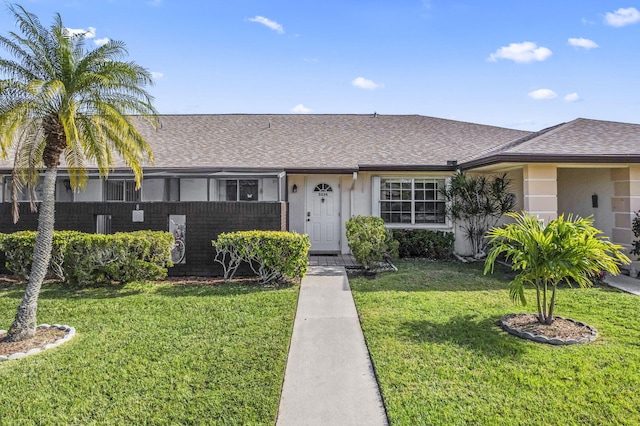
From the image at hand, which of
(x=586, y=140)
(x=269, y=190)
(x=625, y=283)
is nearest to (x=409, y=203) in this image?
(x=269, y=190)

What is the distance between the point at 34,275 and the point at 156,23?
7917 mm

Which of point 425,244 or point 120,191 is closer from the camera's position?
point 425,244

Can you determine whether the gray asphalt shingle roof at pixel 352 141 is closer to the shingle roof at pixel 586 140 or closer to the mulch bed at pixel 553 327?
the shingle roof at pixel 586 140

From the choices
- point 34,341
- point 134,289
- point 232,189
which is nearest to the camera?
point 34,341

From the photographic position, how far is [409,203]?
11.7 metres

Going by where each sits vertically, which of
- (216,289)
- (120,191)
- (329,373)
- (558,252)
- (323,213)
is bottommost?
(329,373)

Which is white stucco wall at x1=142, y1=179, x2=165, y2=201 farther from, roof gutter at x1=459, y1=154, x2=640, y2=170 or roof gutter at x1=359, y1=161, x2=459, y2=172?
roof gutter at x1=459, y1=154, x2=640, y2=170

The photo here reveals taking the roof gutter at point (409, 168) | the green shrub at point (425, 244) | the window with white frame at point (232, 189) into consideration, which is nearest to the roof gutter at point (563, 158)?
the roof gutter at point (409, 168)

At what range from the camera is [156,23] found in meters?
10.1

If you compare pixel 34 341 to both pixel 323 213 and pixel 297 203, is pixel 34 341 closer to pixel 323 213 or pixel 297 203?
pixel 297 203

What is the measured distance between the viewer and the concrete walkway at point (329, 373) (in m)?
3.21

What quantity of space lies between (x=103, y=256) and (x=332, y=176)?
22.4 feet

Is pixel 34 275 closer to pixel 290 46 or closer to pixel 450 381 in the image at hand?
pixel 450 381

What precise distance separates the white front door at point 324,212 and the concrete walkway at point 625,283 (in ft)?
22.7
